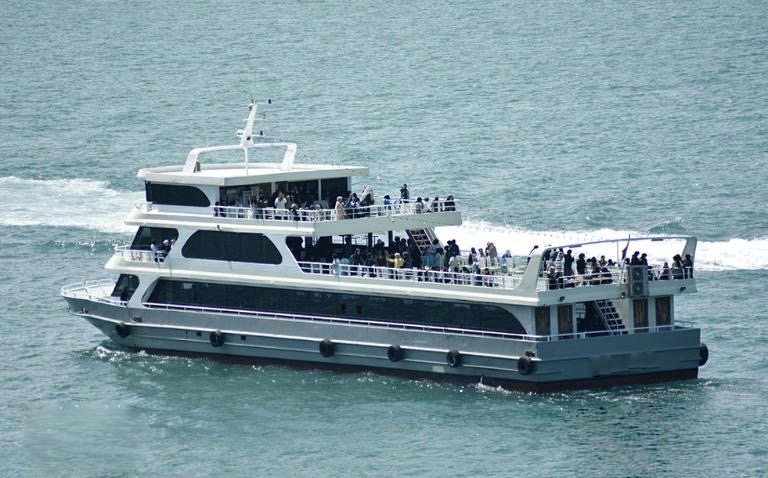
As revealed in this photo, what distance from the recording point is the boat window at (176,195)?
196 ft

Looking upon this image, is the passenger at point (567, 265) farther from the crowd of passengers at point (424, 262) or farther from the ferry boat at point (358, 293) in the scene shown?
the crowd of passengers at point (424, 262)

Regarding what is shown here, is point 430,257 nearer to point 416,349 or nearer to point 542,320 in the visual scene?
point 416,349

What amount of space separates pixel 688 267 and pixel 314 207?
11.1 m

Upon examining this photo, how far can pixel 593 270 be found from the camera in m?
55.4

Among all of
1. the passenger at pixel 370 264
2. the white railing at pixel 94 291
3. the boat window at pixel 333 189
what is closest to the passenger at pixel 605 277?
the passenger at pixel 370 264

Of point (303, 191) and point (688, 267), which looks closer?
point (688, 267)

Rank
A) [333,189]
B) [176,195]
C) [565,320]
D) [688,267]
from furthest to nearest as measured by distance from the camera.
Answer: [333,189] → [176,195] → [688,267] → [565,320]

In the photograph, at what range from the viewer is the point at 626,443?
5034 centimetres

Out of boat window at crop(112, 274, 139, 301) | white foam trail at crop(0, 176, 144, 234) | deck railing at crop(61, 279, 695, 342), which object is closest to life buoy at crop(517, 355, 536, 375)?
deck railing at crop(61, 279, 695, 342)

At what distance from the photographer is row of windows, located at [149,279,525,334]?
2183 inches

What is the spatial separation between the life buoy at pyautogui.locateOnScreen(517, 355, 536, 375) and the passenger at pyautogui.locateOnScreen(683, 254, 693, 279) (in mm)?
5146

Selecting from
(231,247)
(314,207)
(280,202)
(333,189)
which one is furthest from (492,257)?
(231,247)

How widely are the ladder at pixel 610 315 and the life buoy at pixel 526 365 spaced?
8.80 ft

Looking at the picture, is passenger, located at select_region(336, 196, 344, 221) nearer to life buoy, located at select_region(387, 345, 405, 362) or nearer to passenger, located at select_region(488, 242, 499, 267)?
life buoy, located at select_region(387, 345, 405, 362)
